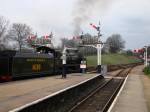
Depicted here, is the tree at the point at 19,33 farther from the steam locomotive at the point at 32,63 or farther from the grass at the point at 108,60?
the steam locomotive at the point at 32,63

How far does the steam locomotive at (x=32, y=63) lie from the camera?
2409cm

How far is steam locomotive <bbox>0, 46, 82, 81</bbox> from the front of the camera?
79.0 feet

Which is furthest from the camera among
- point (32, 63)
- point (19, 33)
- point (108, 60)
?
point (108, 60)

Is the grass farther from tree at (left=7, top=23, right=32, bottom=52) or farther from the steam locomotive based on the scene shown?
the steam locomotive

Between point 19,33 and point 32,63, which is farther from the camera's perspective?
point 19,33

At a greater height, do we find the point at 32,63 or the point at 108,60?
the point at 108,60

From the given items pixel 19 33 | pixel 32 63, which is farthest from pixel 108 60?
pixel 32 63

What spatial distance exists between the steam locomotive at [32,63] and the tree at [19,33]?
142 feet

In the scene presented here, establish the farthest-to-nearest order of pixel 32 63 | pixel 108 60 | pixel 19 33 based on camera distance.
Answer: pixel 108 60
pixel 19 33
pixel 32 63

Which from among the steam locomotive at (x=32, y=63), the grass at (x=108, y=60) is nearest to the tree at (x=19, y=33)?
the grass at (x=108, y=60)

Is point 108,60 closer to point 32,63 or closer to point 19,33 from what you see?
point 19,33

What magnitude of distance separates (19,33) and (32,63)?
197 ft

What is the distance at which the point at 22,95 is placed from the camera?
16797 mm

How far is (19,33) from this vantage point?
87.1 meters
